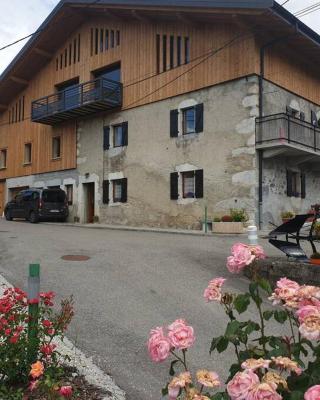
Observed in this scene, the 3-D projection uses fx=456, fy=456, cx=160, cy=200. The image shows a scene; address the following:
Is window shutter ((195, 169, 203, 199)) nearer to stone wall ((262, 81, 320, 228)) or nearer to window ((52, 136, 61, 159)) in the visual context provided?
stone wall ((262, 81, 320, 228))

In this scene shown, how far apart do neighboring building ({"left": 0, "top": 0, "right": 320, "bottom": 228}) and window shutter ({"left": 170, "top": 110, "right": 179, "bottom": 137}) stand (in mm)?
64

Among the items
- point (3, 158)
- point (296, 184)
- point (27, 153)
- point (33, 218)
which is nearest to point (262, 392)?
point (296, 184)

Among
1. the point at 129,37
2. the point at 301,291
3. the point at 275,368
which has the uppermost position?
the point at 129,37

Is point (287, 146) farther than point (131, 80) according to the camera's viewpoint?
No

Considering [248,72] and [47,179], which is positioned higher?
[248,72]

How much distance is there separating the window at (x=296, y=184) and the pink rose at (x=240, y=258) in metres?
18.2

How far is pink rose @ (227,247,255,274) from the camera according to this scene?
2.35 m

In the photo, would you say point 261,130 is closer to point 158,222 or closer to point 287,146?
point 287,146

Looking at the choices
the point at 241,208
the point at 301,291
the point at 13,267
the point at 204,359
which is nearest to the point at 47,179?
the point at 241,208

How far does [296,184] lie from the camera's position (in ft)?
68.5

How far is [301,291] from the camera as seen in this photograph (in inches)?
88.2

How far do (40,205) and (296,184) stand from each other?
42.5 ft

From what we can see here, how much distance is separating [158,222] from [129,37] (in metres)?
9.51

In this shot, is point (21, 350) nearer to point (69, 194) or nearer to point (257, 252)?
point (257, 252)
